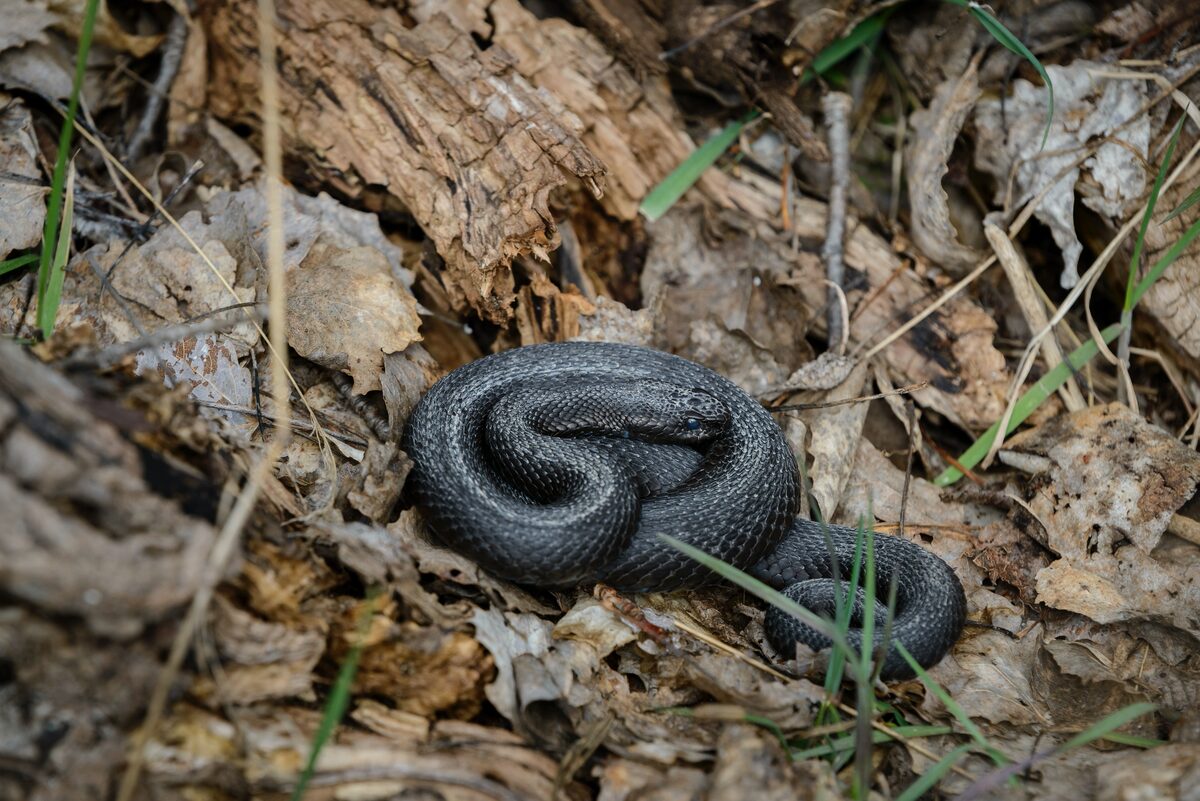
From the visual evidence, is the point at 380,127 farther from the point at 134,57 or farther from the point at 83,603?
the point at 83,603

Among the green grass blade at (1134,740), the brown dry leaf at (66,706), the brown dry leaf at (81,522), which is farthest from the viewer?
the green grass blade at (1134,740)

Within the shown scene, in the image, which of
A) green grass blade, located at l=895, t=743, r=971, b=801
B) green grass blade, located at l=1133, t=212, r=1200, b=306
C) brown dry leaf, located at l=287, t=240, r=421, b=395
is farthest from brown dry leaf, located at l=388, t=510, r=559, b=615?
green grass blade, located at l=1133, t=212, r=1200, b=306

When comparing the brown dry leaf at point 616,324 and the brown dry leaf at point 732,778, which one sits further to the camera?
the brown dry leaf at point 616,324

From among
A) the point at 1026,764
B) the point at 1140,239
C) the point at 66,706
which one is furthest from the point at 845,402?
the point at 66,706

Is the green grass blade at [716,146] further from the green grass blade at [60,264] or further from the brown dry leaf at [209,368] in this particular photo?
the green grass blade at [60,264]

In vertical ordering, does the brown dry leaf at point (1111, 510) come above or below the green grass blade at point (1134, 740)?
above

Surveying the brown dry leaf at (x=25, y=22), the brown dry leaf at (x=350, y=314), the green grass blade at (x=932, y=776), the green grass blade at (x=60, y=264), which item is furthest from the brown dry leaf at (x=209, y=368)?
the green grass blade at (x=932, y=776)

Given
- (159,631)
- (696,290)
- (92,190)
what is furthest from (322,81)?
(159,631)
